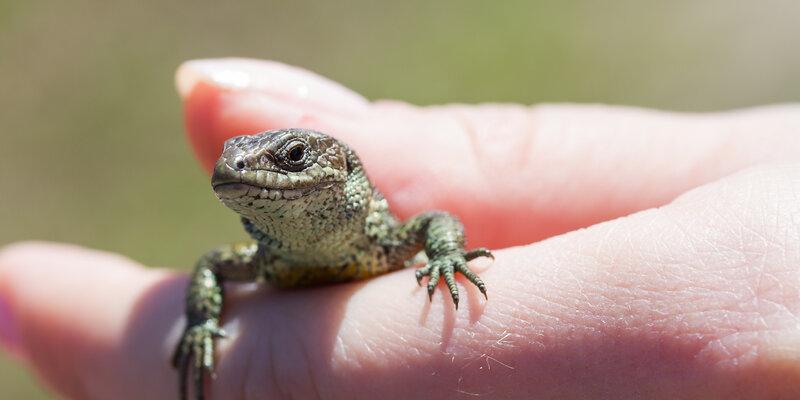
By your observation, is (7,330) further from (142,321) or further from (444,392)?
(444,392)

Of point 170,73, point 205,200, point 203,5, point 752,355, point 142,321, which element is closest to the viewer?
point 752,355

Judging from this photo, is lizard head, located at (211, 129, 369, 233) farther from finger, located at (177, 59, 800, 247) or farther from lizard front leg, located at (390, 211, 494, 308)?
finger, located at (177, 59, 800, 247)

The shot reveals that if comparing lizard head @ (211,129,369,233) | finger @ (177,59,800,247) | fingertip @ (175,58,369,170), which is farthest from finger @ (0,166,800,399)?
fingertip @ (175,58,369,170)

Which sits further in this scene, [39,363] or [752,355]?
[39,363]

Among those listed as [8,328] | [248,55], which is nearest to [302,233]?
[8,328]

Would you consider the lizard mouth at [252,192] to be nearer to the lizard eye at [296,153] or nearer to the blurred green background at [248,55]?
the lizard eye at [296,153]

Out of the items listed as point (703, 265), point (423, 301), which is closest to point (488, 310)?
point (423, 301)

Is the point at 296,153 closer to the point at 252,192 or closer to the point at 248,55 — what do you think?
the point at 252,192

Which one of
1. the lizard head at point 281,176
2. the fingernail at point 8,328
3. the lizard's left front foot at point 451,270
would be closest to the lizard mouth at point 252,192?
the lizard head at point 281,176
